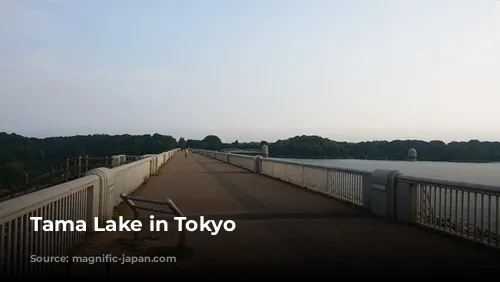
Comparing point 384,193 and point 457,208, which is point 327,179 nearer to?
point 384,193

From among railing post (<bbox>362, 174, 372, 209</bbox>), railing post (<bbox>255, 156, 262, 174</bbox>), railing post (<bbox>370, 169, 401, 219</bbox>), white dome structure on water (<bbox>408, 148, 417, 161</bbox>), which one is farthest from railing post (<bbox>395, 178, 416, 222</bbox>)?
railing post (<bbox>255, 156, 262, 174</bbox>)

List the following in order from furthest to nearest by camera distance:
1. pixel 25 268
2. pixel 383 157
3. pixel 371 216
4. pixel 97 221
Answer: pixel 383 157 → pixel 371 216 → pixel 97 221 → pixel 25 268

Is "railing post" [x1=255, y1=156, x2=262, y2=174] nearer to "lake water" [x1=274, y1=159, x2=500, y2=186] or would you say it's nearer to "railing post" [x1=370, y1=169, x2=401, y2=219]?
"lake water" [x1=274, y1=159, x2=500, y2=186]

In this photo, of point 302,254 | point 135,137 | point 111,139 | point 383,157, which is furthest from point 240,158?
point 135,137

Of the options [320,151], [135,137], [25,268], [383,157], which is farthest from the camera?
[135,137]

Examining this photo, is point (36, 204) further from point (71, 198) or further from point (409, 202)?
point (409, 202)

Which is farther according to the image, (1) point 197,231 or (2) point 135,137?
(2) point 135,137

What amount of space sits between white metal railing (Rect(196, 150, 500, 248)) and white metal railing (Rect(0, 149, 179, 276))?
590 centimetres

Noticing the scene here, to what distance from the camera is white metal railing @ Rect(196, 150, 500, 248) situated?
7.99 m

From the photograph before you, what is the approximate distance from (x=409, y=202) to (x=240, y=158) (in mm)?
27388

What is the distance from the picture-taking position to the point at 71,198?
7156mm

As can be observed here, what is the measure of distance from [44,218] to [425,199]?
7.12 metres

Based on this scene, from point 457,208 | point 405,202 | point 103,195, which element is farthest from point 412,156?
point 103,195

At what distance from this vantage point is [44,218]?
5840mm
